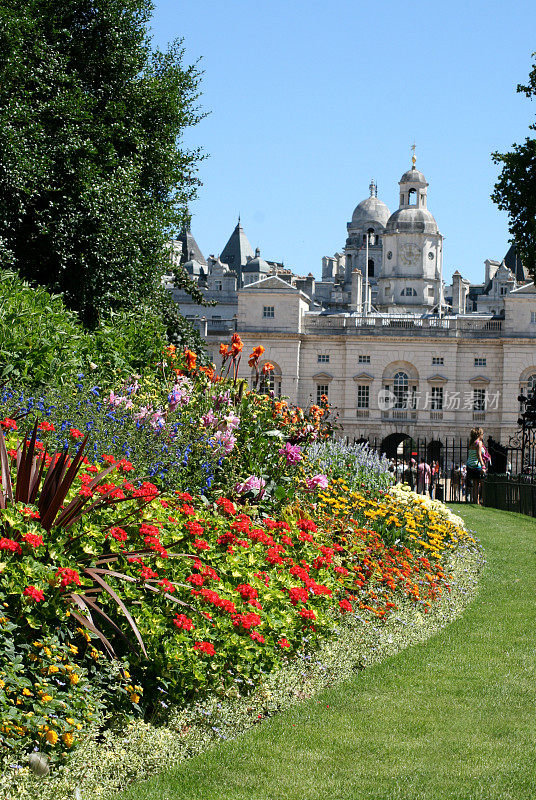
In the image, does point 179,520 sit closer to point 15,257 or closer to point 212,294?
point 15,257

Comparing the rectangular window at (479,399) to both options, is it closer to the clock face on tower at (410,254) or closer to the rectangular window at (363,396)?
the rectangular window at (363,396)

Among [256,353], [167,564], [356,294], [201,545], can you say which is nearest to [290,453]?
[256,353]

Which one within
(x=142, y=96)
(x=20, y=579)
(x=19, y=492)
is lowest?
(x=20, y=579)

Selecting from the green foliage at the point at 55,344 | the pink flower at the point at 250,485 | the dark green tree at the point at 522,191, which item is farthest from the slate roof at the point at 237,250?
the pink flower at the point at 250,485

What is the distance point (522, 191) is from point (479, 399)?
3546 centimetres

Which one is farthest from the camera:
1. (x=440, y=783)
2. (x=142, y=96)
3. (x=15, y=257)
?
(x=142, y=96)

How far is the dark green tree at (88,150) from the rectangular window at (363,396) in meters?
37.0

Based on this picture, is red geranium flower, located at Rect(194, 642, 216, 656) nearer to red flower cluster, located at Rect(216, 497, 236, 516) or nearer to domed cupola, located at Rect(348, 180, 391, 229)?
red flower cluster, located at Rect(216, 497, 236, 516)

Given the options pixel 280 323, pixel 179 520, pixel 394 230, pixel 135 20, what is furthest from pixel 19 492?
pixel 394 230

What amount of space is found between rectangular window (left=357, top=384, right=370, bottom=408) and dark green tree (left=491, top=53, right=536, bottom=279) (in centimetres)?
3437

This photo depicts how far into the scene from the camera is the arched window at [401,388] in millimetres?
53062

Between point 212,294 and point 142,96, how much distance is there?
74.4m

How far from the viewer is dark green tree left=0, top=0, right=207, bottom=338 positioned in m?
13.5

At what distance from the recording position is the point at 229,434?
7504 millimetres
